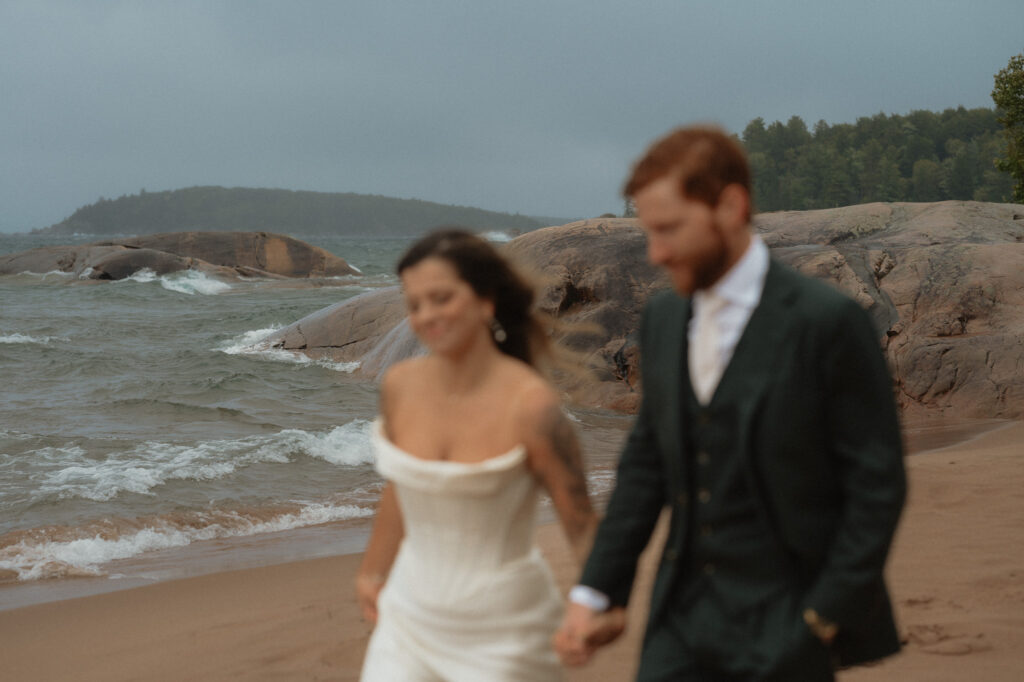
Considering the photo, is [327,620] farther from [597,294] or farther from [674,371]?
[597,294]

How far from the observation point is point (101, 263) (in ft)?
123

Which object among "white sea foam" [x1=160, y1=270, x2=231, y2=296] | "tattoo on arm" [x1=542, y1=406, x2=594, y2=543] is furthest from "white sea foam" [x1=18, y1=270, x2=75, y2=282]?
"tattoo on arm" [x1=542, y1=406, x2=594, y2=543]

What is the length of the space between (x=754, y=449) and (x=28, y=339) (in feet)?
67.6

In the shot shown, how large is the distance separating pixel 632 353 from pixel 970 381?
341 centimetres

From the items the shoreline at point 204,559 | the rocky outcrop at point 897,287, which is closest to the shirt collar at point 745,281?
the shoreline at point 204,559

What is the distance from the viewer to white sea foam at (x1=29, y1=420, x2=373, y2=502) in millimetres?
8742

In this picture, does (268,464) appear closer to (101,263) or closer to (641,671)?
(641,671)

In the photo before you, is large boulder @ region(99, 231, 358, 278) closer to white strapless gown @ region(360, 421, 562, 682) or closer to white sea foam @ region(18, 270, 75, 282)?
white sea foam @ region(18, 270, 75, 282)

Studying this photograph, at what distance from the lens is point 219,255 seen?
4088 cm

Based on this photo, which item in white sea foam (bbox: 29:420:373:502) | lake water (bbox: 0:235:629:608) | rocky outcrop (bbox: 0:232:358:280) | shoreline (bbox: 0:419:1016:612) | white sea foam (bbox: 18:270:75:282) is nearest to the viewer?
shoreline (bbox: 0:419:1016:612)

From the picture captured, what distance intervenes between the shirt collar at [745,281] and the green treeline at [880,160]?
92270mm

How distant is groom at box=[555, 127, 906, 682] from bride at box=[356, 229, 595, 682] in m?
0.27

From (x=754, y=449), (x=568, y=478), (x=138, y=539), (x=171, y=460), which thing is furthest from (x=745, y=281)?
(x=171, y=460)

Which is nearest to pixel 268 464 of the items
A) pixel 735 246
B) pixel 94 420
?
pixel 94 420
